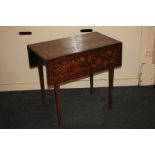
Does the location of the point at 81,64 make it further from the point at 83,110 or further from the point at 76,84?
the point at 76,84

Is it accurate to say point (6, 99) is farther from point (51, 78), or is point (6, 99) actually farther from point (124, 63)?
point (124, 63)

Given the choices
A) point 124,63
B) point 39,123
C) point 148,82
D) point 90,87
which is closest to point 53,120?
point 39,123

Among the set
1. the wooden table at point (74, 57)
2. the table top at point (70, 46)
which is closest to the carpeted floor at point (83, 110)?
the wooden table at point (74, 57)

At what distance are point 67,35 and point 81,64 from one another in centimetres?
80

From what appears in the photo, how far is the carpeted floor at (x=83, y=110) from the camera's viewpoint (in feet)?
8.01

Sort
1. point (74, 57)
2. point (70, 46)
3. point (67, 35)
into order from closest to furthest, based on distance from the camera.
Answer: point (74, 57)
point (70, 46)
point (67, 35)

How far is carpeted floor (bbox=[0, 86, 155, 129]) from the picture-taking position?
2.44 m

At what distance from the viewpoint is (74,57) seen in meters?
2.11

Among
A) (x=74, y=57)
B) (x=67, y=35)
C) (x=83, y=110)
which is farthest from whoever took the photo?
(x=67, y=35)

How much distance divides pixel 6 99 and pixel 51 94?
1.71ft

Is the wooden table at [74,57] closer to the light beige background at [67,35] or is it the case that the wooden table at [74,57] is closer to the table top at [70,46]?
the table top at [70,46]

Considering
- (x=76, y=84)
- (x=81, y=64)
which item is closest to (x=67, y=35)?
(x=76, y=84)

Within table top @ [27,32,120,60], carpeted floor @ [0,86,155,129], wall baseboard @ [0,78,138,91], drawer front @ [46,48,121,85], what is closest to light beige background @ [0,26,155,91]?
wall baseboard @ [0,78,138,91]

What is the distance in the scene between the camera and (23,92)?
3.08 metres
